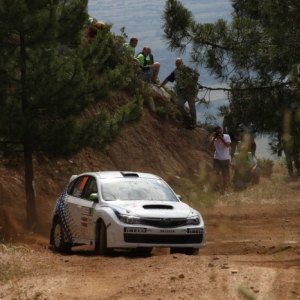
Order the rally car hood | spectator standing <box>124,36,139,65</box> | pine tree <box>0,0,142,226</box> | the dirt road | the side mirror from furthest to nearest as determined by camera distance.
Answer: spectator standing <box>124,36,139,65</box> → pine tree <box>0,0,142,226</box> → the side mirror → the rally car hood → the dirt road

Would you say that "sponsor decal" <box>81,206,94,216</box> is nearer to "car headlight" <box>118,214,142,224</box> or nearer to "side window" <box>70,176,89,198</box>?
"side window" <box>70,176,89,198</box>

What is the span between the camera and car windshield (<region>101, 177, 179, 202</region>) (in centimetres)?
1598

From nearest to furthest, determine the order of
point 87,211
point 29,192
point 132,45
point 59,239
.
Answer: point 87,211 → point 59,239 → point 29,192 → point 132,45

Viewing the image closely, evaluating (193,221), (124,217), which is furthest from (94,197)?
(193,221)

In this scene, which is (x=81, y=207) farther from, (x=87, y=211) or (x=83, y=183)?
(x=83, y=183)

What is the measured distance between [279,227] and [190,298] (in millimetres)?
11210

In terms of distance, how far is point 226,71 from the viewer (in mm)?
17125

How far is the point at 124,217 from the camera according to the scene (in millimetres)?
14914

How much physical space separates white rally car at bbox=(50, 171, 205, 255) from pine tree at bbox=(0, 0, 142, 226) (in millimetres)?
3347

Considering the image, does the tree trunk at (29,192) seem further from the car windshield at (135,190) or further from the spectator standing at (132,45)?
the spectator standing at (132,45)

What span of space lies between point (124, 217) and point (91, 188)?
5.89 feet

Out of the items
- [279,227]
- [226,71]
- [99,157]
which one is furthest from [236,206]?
[226,71]

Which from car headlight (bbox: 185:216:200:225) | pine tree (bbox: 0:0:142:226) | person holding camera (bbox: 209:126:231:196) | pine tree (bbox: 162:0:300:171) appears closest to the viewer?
car headlight (bbox: 185:216:200:225)

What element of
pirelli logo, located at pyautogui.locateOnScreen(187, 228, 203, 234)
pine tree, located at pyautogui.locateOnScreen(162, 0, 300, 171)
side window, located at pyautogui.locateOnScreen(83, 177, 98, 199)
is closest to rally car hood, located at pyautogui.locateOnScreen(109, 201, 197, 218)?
pirelli logo, located at pyautogui.locateOnScreen(187, 228, 203, 234)
